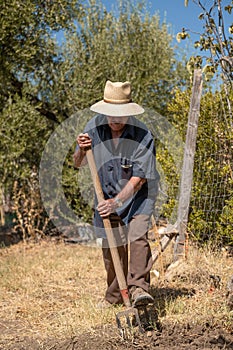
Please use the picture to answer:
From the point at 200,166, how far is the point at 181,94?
1.04 m

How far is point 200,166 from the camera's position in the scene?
239 inches

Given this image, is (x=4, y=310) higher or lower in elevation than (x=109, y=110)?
lower

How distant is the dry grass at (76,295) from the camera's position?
3865 millimetres

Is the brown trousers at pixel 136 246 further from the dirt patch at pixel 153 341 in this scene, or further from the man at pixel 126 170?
the dirt patch at pixel 153 341

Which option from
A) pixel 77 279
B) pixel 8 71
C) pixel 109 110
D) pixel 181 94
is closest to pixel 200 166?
pixel 181 94

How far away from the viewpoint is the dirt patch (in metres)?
3.32

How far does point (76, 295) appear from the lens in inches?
193

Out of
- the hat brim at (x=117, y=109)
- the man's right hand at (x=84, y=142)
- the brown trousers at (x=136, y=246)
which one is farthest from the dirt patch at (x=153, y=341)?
the hat brim at (x=117, y=109)

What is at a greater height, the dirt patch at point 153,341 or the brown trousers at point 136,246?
the brown trousers at point 136,246

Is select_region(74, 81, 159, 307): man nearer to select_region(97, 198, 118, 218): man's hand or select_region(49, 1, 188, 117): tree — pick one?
select_region(97, 198, 118, 218): man's hand

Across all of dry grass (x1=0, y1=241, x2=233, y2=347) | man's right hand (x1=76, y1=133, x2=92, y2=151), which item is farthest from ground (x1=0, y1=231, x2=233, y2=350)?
man's right hand (x1=76, y1=133, x2=92, y2=151)

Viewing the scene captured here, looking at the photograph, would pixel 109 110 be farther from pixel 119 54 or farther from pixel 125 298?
pixel 119 54

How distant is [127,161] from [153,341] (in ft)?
4.72

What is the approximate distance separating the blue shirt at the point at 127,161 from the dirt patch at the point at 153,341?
0.97 m
